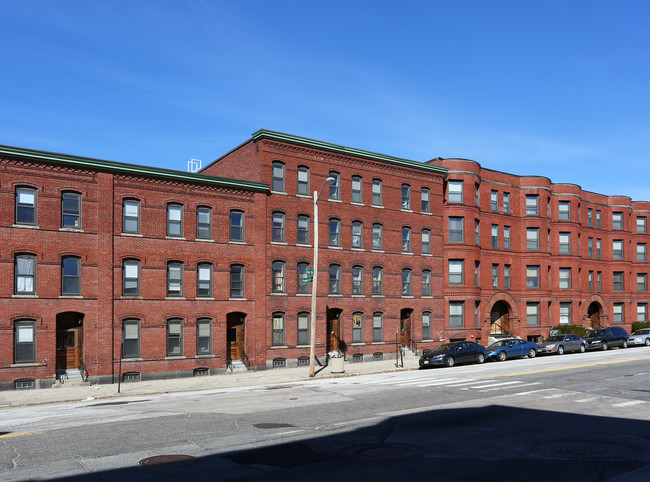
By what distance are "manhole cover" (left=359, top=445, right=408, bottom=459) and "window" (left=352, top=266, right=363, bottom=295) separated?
27.1 meters

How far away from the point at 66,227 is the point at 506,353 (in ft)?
85.7

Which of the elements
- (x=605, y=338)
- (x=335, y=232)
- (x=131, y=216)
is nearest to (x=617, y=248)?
(x=605, y=338)

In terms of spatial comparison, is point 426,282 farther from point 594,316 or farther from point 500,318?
point 594,316

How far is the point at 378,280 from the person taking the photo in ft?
137

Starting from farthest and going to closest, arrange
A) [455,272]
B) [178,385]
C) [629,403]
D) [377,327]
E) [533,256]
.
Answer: [533,256] < [455,272] < [377,327] < [178,385] < [629,403]

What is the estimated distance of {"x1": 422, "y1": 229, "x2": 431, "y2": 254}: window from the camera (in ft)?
146

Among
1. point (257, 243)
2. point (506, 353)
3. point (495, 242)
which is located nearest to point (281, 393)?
point (257, 243)

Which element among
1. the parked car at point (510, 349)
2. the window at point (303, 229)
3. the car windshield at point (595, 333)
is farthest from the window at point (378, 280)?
the car windshield at point (595, 333)

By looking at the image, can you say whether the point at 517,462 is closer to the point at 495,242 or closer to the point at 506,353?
the point at 506,353

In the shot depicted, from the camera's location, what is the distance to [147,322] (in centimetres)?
3256

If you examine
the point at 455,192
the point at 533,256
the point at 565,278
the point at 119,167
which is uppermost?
the point at 455,192

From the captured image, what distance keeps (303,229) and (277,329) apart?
615 centimetres

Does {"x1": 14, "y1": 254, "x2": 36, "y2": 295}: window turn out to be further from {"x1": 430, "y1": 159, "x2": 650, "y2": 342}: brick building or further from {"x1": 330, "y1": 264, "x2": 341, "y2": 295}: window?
{"x1": 430, "y1": 159, "x2": 650, "y2": 342}: brick building

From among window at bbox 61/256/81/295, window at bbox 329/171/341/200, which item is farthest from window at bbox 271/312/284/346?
window at bbox 61/256/81/295
